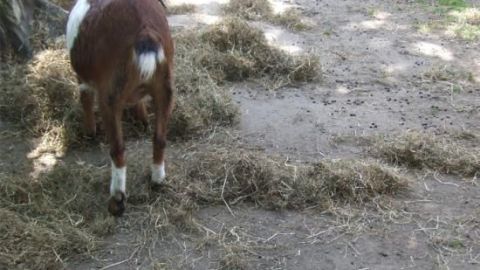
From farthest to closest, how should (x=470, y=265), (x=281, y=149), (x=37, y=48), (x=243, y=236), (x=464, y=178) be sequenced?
(x=37, y=48) < (x=281, y=149) < (x=464, y=178) < (x=243, y=236) < (x=470, y=265)

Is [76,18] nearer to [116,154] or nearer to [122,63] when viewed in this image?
[122,63]

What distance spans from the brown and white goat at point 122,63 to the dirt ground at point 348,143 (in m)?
0.46

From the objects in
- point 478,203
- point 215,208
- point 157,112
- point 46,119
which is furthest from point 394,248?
point 46,119

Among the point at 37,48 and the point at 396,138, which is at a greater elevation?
the point at 37,48

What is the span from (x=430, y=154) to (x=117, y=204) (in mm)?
2296

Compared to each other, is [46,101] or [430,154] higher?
[46,101]

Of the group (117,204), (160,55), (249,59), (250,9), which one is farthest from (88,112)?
(250,9)

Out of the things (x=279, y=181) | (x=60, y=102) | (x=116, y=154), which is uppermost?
(x=116, y=154)

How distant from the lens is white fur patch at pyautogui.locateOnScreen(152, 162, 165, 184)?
3822 mm

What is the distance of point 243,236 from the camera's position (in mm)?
3521

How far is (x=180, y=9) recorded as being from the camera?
291 inches

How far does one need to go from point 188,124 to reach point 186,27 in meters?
2.49

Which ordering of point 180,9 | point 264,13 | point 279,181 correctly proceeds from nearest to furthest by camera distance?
1. point 279,181
2. point 264,13
3. point 180,9

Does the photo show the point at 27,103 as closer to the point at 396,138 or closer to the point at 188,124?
the point at 188,124
